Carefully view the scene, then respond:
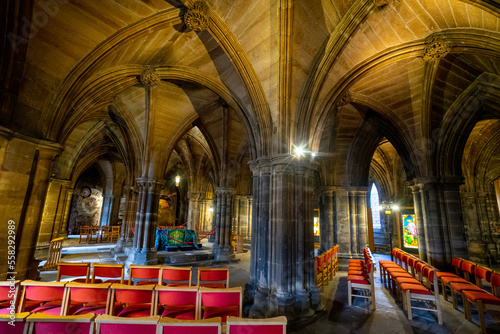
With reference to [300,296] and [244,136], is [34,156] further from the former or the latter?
[244,136]

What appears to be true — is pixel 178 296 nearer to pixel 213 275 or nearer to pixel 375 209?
pixel 213 275

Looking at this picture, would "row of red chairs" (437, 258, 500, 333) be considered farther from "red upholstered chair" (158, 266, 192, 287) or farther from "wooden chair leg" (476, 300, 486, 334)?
"red upholstered chair" (158, 266, 192, 287)

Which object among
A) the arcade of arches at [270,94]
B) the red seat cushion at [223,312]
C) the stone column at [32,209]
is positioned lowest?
the red seat cushion at [223,312]

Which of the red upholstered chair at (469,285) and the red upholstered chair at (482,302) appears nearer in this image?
the red upholstered chair at (482,302)

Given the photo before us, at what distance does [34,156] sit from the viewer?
4.11 meters

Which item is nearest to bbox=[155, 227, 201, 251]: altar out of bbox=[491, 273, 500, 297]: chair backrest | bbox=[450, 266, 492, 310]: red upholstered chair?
bbox=[450, 266, 492, 310]: red upholstered chair

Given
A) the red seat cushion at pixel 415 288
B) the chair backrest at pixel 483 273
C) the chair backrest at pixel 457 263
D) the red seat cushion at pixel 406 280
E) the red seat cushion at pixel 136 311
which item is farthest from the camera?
the chair backrest at pixel 457 263

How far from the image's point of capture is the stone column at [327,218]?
9.23 m

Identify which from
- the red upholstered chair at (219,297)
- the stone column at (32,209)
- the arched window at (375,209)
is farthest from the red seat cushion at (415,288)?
the arched window at (375,209)

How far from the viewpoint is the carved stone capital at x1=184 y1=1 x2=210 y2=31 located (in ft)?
14.4

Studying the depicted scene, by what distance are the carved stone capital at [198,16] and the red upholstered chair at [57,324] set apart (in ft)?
16.5

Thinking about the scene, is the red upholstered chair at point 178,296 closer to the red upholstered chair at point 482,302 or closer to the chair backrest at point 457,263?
the red upholstered chair at point 482,302

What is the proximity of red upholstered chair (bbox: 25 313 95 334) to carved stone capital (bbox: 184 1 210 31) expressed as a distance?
502 cm

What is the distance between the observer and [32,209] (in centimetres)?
399
